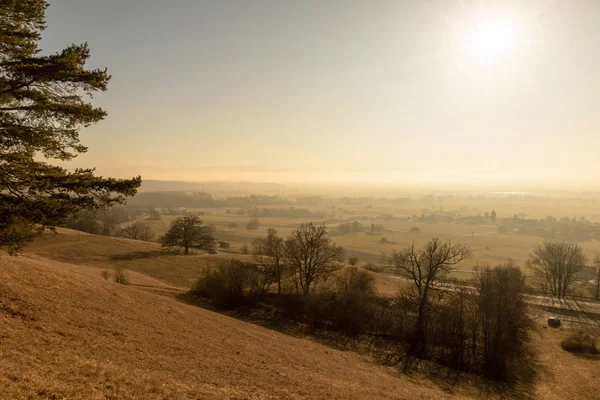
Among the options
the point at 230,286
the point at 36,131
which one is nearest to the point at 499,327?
the point at 230,286

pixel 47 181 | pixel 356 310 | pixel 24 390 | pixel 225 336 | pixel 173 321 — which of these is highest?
pixel 47 181

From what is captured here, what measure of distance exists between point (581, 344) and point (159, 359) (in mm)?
39140

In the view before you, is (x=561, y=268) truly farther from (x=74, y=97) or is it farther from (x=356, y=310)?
(x=74, y=97)

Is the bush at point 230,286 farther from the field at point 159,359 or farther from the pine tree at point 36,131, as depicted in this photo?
the pine tree at point 36,131

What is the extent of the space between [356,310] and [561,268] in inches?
1850

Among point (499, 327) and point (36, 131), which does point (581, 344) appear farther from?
point (36, 131)

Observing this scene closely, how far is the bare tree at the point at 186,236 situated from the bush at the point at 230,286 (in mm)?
22725

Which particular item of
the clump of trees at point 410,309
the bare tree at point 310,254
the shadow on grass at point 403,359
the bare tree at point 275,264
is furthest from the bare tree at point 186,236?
the bare tree at point 310,254

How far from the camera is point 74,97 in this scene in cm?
1223

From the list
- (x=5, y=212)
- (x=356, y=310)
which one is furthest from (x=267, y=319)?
(x=5, y=212)

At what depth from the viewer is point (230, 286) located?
3180cm

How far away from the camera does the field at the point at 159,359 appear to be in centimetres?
894

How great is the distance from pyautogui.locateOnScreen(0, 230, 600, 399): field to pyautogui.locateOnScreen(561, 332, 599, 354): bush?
2.26 metres

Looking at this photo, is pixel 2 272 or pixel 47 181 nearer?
pixel 47 181
